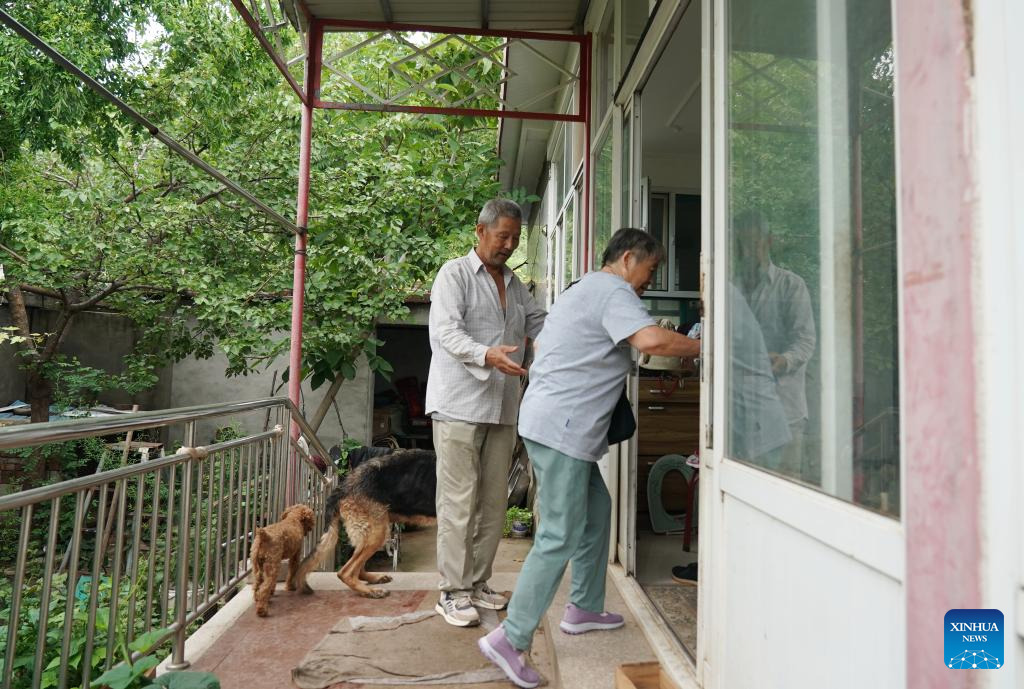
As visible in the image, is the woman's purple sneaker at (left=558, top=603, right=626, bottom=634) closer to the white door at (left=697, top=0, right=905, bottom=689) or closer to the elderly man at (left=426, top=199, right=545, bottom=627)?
the elderly man at (left=426, top=199, right=545, bottom=627)

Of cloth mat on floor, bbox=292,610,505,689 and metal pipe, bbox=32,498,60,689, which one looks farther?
cloth mat on floor, bbox=292,610,505,689

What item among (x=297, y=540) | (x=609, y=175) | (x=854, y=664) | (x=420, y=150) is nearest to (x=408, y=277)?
(x=420, y=150)

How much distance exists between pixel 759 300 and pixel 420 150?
7.96 m

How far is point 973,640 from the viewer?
2.68ft

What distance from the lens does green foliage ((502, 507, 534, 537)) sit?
18.5ft

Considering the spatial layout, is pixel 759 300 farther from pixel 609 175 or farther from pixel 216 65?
pixel 216 65

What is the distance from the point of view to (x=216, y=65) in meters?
8.52

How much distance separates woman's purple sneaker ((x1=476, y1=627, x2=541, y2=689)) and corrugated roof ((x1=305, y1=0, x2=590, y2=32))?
3.72 m

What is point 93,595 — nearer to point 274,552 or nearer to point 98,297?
point 274,552

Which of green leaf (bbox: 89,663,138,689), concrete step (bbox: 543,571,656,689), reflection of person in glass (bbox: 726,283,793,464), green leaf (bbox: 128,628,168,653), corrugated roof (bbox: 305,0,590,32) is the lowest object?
concrete step (bbox: 543,571,656,689)

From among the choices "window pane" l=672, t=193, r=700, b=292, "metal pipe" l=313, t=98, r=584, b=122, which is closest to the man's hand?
"metal pipe" l=313, t=98, r=584, b=122

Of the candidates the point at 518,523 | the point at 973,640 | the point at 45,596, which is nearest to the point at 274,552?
the point at 45,596

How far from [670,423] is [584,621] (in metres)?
2.16

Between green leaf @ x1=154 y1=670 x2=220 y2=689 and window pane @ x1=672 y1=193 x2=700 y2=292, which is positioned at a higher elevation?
window pane @ x1=672 y1=193 x2=700 y2=292
